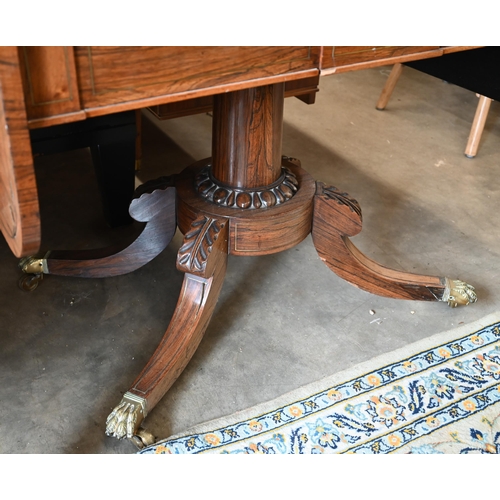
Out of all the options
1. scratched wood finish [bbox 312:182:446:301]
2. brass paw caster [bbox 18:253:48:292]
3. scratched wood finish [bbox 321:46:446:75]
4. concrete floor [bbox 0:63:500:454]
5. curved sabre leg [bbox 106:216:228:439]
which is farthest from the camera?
brass paw caster [bbox 18:253:48:292]

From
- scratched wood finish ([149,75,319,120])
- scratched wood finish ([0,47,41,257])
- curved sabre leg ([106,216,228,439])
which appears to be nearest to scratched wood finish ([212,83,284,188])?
curved sabre leg ([106,216,228,439])

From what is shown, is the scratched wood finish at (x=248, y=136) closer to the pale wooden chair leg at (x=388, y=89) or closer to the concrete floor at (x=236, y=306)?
the concrete floor at (x=236, y=306)

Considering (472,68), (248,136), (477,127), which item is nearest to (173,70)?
(248,136)

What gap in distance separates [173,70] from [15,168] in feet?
0.73

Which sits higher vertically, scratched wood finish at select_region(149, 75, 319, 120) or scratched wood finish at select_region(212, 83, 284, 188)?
scratched wood finish at select_region(212, 83, 284, 188)

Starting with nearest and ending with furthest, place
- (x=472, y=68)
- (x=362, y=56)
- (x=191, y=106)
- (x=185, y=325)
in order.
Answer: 1. (x=362, y=56)
2. (x=185, y=325)
3. (x=472, y=68)
4. (x=191, y=106)

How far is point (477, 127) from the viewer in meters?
2.13

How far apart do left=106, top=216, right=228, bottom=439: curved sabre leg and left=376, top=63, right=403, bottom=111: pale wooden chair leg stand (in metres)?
1.48

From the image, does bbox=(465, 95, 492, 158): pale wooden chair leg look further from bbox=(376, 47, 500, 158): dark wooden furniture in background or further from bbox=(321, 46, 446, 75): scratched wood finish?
bbox=(321, 46, 446, 75): scratched wood finish

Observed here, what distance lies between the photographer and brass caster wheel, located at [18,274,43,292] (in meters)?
1.45

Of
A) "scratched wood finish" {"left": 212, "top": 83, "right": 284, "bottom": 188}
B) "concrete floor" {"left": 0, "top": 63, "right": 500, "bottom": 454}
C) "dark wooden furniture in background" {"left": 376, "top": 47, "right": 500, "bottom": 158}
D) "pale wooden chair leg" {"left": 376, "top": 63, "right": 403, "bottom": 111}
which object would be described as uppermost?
"dark wooden furniture in background" {"left": 376, "top": 47, "right": 500, "bottom": 158}

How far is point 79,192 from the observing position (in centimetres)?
184

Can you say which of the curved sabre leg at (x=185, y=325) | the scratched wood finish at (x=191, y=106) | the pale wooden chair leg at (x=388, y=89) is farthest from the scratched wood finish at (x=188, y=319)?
the pale wooden chair leg at (x=388, y=89)

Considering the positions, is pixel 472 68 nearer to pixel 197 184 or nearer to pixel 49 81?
pixel 197 184
